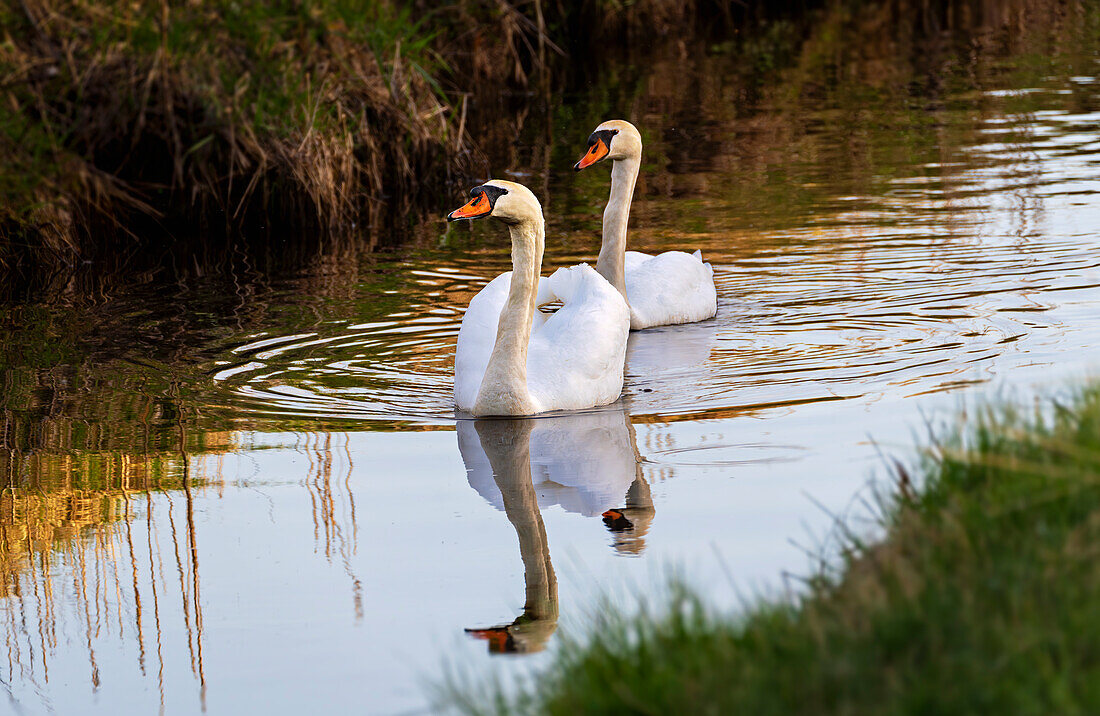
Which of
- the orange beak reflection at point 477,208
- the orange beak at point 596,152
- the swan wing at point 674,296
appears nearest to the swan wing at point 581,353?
the orange beak reflection at point 477,208

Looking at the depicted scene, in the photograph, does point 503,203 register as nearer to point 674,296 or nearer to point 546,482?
point 546,482

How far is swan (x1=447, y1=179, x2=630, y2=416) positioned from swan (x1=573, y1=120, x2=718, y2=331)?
1446 mm

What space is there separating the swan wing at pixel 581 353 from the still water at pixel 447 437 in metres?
0.15

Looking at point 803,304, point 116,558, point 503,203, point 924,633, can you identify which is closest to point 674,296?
point 803,304

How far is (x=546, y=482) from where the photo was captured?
6.48 metres

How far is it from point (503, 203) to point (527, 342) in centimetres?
70

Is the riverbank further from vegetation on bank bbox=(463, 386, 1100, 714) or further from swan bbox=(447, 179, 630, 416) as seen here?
vegetation on bank bbox=(463, 386, 1100, 714)

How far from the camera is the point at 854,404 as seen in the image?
725 centimetres

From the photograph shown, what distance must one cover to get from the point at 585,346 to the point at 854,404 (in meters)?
1.38

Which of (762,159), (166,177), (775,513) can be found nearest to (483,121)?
(762,159)

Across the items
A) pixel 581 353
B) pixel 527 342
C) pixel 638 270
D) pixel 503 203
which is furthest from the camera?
A: pixel 638 270

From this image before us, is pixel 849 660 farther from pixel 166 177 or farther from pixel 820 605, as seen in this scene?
pixel 166 177

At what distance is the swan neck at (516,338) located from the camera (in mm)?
7312

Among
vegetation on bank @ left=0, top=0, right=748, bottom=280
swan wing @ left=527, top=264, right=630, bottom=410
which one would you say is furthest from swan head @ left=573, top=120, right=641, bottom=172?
vegetation on bank @ left=0, top=0, right=748, bottom=280
